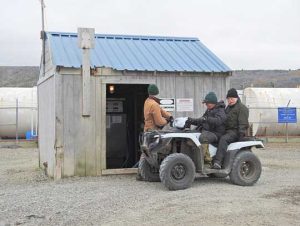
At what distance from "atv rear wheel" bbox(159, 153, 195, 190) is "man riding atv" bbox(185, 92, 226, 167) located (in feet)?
1.70

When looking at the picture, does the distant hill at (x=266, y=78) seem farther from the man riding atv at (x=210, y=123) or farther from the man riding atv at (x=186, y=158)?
the man riding atv at (x=210, y=123)

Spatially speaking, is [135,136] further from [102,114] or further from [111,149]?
[102,114]

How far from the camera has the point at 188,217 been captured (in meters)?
7.63

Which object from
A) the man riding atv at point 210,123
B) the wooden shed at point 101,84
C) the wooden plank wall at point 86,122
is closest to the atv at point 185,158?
the man riding atv at point 210,123

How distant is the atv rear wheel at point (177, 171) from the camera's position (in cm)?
974

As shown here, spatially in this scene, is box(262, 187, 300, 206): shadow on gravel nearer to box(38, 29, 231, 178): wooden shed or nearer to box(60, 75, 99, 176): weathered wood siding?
box(38, 29, 231, 178): wooden shed

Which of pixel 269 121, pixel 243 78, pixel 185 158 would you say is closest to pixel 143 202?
pixel 185 158

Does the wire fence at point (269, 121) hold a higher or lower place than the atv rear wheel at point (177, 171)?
higher

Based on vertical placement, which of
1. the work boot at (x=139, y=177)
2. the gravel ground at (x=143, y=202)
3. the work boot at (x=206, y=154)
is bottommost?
the gravel ground at (x=143, y=202)

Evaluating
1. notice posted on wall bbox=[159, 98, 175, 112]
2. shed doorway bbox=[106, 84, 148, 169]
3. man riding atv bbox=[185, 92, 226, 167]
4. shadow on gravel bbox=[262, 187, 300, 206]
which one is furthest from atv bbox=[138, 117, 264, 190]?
shed doorway bbox=[106, 84, 148, 169]

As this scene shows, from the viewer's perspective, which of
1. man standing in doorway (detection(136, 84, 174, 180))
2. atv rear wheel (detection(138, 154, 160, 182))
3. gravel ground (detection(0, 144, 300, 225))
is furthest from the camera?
atv rear wheel (detection(138, 154, 160, 182))

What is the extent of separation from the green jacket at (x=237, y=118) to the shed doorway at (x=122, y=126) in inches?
178

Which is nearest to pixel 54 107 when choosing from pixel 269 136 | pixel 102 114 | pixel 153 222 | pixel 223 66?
pixel 102 114

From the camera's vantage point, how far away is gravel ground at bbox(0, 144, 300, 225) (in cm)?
762
